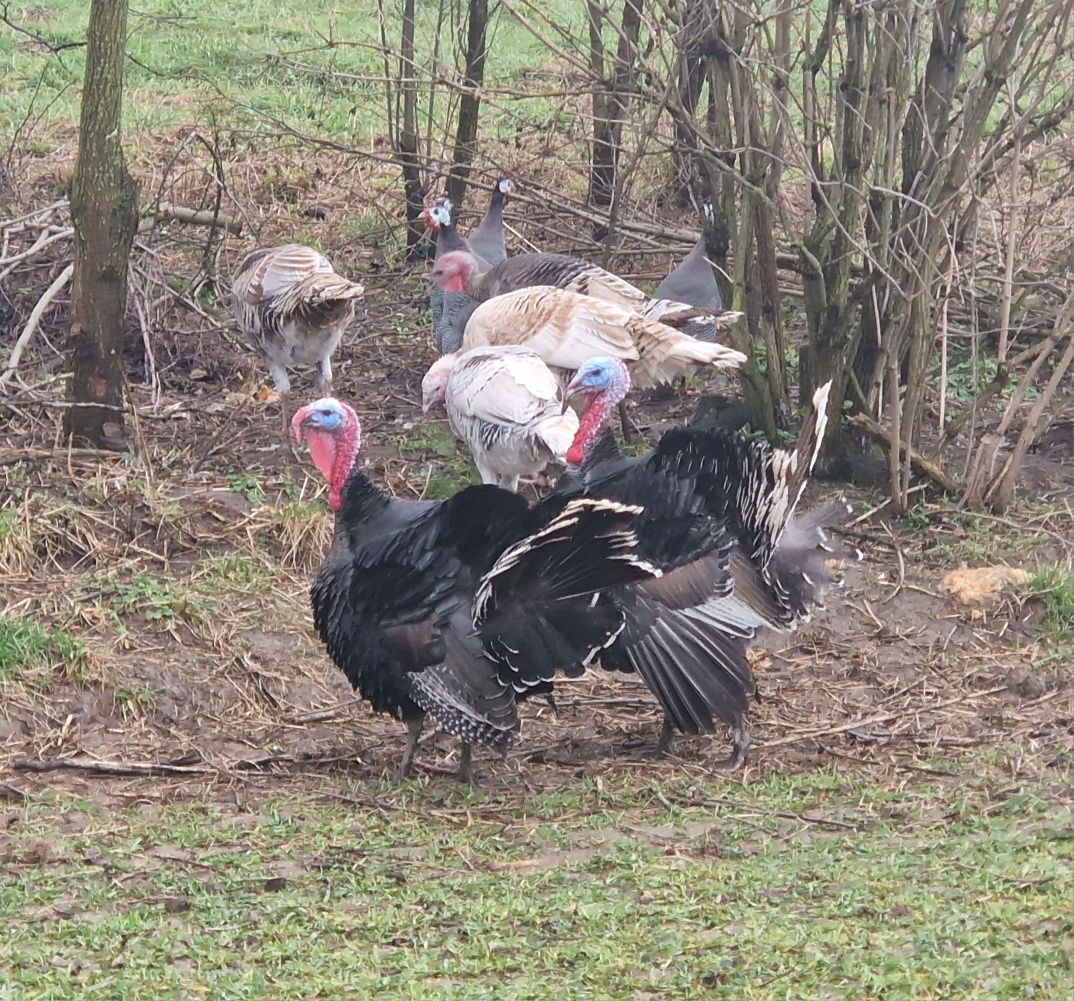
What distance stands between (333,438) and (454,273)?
3.95 m

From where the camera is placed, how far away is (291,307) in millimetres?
8297

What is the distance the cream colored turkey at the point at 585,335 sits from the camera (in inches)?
310

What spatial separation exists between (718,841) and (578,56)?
15.9 ft

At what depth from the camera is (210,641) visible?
6242 mm

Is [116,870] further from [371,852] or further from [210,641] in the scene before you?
[210,641]

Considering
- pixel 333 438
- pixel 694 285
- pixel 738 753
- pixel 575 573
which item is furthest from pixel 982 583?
pixel 694 285

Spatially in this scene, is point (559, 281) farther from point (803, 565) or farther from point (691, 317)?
point (803, 565)

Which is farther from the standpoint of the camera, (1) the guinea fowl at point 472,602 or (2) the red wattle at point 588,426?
(2) the red wattle at point 588,426

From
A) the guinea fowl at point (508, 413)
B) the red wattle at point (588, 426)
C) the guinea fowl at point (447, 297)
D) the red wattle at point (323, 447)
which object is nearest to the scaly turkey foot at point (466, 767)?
the red wattle at point (323, 447)

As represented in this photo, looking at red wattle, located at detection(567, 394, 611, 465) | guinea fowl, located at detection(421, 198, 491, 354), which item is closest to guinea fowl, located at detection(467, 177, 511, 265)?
guinea fowl, located at detection(421, 198, 491, 354)

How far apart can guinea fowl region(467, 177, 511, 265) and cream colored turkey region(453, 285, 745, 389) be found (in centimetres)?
209

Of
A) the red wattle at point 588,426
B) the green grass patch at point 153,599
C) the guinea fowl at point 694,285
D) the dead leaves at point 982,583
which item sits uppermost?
the guinea fowl at point 694,285

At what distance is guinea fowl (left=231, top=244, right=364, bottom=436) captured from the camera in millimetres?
8328

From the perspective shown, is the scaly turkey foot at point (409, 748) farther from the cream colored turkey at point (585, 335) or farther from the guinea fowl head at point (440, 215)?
the guinea fowl head at point (440, 215)
